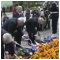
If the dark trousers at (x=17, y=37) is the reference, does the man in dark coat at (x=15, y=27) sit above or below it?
above

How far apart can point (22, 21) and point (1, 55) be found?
0.53m

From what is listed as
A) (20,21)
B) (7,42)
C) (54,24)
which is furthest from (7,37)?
(54,24)

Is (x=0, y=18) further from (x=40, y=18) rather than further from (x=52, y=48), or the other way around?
(x=52, y=48)

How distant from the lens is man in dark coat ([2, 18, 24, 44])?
3482mm

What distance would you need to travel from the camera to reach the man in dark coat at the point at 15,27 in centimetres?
348

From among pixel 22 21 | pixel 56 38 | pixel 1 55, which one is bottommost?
pixel 1 55

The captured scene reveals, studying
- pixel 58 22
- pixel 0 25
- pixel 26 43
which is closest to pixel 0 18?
pixel 0 25

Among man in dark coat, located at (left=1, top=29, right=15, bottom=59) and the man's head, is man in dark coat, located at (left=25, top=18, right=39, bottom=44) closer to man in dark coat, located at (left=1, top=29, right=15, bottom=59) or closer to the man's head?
the man's head

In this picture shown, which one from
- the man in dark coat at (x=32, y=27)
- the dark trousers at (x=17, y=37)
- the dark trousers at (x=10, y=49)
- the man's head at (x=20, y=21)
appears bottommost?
the dark trousers at (x=10, y=49)

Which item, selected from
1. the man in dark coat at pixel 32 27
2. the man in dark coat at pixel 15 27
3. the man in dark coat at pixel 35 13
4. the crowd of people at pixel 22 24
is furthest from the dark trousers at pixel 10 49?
the man in dark coat at pixel 35 13

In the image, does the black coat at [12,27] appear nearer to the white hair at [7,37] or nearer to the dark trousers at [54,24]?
the white hair at [7,37]

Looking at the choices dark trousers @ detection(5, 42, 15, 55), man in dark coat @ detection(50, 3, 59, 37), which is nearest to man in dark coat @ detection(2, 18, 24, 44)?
dark trousers @ detection(5, 42, 15, 55)

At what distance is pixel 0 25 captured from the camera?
11.4 feet

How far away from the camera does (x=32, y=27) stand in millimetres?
3500
